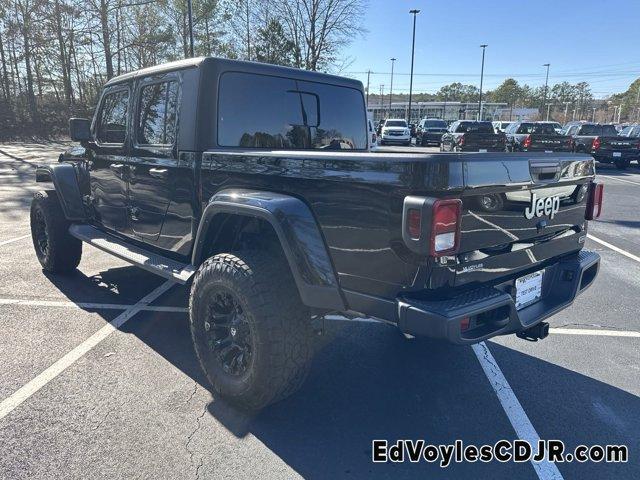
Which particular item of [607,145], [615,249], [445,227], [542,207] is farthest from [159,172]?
[607,145]

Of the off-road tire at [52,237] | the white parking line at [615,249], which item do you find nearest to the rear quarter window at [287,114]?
the off-road tire at [52,237]

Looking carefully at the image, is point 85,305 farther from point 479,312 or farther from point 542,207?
point 542,207

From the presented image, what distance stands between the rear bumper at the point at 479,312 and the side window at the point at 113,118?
3.15m

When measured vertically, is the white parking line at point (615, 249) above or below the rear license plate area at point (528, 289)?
below

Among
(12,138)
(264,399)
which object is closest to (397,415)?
(264,399)

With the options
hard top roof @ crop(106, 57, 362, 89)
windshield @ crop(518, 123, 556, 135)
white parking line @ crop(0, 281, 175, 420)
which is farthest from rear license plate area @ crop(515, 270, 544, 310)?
windshield @ crop(518, 123, 556, 135)

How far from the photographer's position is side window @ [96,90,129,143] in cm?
425

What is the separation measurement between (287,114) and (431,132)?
30.3 m

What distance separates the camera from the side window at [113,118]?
425cm

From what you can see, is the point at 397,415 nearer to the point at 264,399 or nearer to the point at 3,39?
the point at 264,399

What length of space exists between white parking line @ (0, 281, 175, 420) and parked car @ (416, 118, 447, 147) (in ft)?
96.0

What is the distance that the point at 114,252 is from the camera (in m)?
4.15

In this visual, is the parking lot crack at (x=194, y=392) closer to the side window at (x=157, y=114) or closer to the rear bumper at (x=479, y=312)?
the rear bumper at (x=479, y=312)

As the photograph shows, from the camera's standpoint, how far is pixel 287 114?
12.5ft
